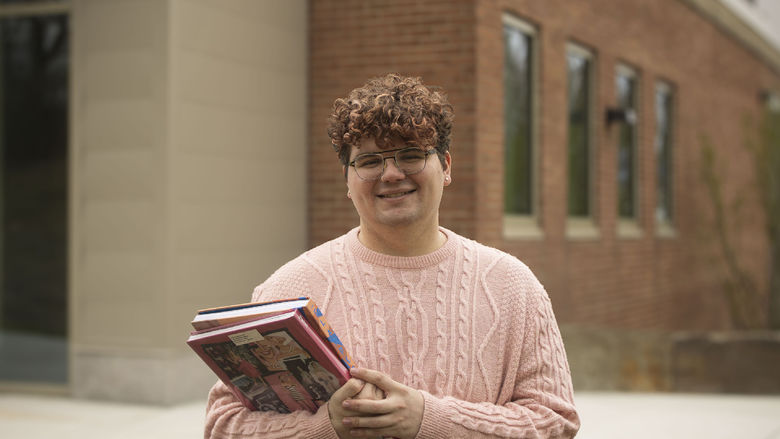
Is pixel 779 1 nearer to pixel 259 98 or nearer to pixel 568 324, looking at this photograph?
pixel 568 324

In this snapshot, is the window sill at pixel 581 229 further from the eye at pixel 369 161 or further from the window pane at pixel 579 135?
the eye at pixel 369 161

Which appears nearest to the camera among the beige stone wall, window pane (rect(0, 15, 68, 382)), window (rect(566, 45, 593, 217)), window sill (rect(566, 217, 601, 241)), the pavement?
the pavement

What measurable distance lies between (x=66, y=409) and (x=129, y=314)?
33.2 inches

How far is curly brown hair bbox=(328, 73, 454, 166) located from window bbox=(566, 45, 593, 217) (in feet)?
27.7

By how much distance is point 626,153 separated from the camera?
1239 centimetres

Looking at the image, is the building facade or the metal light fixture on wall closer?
the building facade

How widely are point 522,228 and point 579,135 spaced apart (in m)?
2.18

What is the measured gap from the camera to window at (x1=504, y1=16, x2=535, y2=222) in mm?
9312

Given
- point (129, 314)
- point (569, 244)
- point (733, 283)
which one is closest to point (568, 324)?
point (569, 244)

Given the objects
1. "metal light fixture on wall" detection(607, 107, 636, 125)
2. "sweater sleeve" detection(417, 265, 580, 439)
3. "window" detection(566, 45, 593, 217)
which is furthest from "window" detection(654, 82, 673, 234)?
"sweater sleeve" detection(417, 265, 580, 439)

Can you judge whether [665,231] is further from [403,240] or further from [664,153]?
[403,240]

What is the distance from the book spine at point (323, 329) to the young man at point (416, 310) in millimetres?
86

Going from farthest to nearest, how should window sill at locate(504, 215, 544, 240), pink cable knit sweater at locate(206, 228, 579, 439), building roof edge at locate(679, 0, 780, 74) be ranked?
building roof edge at locate(679, 0, 780, 74) < window sill at locate(504, 215, 544, 240) < pink cable knit sweater at locate(206, 228, 579, 439)

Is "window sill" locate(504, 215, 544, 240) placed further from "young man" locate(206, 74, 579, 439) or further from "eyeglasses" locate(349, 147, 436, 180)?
"eyeglasses" locate(349, 147, 436, 180)
